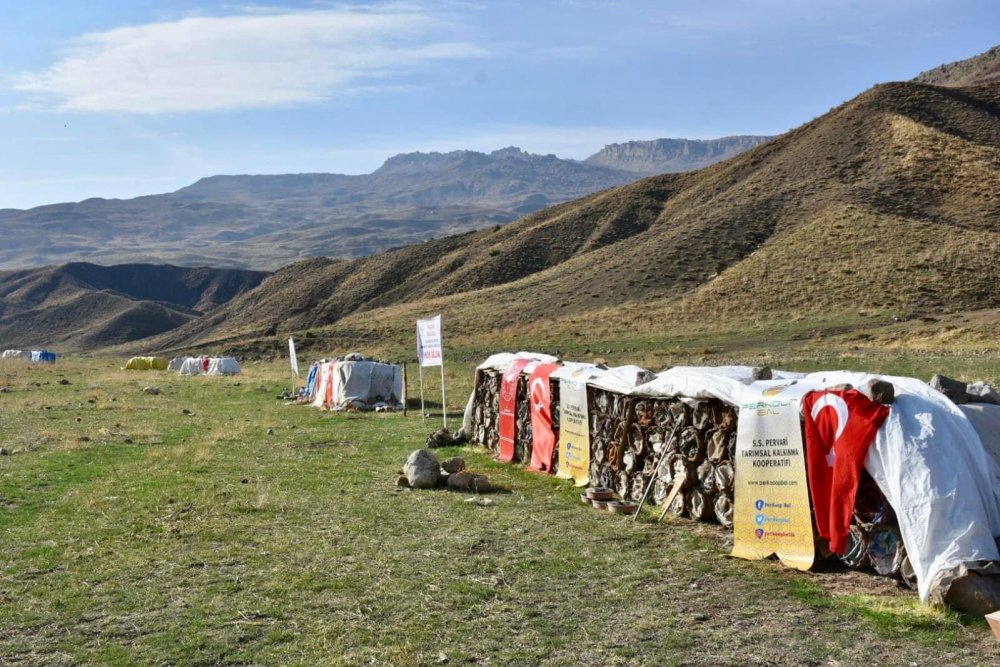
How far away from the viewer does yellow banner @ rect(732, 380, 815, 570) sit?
867cm

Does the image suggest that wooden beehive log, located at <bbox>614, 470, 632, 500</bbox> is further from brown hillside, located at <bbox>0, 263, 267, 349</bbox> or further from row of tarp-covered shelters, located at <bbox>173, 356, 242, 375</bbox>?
brown hillside, located at <bbox>0, 263, 267, 349</bbox>

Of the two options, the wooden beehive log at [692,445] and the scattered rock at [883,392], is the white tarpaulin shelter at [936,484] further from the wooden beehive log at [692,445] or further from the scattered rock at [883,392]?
the wooden beehive log at [692,445]

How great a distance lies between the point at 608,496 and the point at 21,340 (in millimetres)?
133072

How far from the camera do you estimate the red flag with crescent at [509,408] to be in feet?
51.5

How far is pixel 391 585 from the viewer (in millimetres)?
8203

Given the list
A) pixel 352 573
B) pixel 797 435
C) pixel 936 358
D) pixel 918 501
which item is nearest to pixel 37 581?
pixel 352 573

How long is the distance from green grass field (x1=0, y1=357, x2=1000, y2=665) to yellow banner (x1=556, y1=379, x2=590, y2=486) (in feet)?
1.16

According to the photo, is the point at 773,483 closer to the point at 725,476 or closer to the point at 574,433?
the point at 725,476

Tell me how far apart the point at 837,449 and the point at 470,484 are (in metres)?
5.82

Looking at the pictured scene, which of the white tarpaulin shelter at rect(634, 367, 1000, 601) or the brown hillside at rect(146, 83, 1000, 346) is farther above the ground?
the brown hillside at rect(146, 83, 1000, 346)

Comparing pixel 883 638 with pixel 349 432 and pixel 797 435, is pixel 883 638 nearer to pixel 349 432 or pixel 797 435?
pixel 797 435

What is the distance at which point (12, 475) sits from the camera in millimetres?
14305

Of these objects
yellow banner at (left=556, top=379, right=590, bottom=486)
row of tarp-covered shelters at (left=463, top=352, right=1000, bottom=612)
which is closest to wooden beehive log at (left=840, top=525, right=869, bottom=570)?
row of tarp-covered shelters at (left=463, top=352, right=1000, bottom=612)

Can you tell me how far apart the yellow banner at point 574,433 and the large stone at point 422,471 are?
189 centimetres
